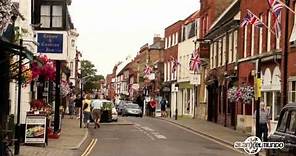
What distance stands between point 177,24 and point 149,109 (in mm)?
9649

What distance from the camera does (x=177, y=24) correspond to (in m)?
72.9

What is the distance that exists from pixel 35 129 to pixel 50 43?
17.0 feet

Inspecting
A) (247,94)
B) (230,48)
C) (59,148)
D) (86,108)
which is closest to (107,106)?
(230,48)

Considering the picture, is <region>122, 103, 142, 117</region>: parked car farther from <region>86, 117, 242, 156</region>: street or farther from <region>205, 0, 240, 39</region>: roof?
<region>86, 117, 242, 156</region>: street

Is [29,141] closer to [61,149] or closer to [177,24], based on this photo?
[61,149]

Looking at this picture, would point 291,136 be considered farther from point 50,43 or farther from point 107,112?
point 107,112

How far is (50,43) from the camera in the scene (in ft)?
89.0

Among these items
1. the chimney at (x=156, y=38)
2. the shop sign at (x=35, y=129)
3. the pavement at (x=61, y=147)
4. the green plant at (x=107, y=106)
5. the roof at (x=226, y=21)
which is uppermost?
the chimney at (x=156, y=38)

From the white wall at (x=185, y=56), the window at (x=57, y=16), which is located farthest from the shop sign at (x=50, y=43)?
the white wall at (x=185, y=56)

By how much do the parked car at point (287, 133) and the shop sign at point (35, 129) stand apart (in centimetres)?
1037

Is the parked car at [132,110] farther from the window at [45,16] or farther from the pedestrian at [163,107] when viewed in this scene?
the window at [45,16]

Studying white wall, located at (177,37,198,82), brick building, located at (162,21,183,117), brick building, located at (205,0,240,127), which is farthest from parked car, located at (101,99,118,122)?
brick building, located at (162,21,183,117)

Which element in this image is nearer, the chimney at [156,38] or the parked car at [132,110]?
the parked car at [132,110]

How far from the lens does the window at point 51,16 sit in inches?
1309
